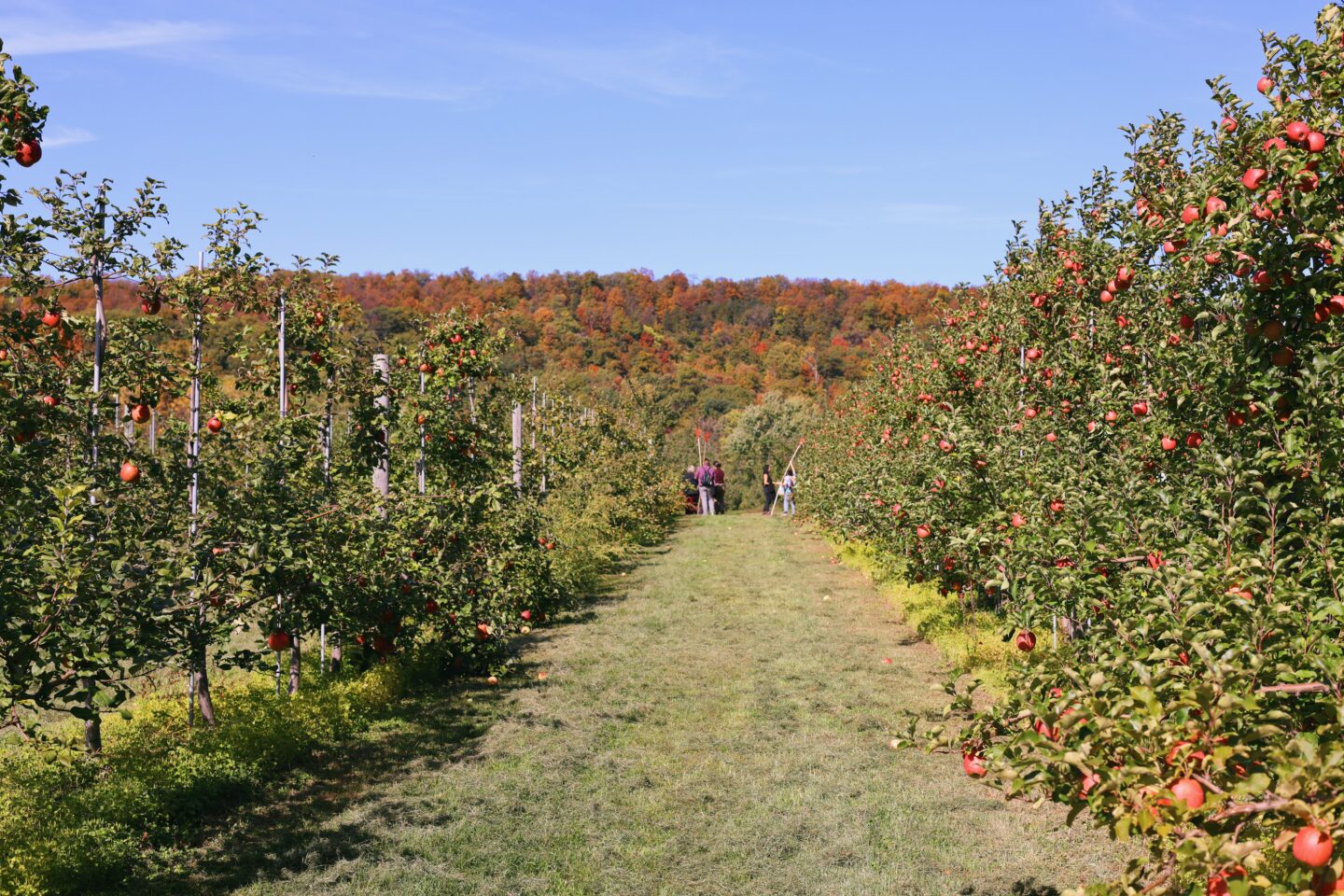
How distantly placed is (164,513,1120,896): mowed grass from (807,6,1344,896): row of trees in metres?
0.90

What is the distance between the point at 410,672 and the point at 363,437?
2270 millimetres

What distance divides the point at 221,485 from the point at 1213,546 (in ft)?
17.0

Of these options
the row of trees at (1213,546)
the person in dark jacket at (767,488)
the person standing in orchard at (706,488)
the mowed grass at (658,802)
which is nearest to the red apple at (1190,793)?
the row of trees at (1213,546)

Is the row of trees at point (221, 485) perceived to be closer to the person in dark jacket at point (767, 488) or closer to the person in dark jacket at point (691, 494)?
the person in dark jacket at point (767, 488)

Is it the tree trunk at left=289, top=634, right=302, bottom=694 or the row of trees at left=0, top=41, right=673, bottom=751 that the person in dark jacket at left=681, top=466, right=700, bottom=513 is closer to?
the row of trees at left=0, top=41, right=673, bottom=751

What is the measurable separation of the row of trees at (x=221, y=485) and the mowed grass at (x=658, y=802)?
→ 1003mm

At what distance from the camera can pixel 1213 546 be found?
3535 mm

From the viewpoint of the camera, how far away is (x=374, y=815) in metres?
6.25

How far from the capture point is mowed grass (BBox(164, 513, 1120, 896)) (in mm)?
5402

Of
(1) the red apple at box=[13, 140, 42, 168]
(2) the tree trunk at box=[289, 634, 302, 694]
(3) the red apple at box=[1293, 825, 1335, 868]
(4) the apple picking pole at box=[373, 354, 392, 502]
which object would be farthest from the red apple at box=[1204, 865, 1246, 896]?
(4) the apple picking pole at box=[373, 354, 392, 502]

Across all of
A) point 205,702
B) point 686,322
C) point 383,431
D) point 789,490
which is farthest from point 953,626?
point 686,322

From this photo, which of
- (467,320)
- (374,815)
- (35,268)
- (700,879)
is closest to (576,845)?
(700,879)

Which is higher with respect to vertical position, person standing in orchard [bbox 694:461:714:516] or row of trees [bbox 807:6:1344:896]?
row of trees [bbox 807:6:1344:896]

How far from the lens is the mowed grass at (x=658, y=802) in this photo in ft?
17.7
